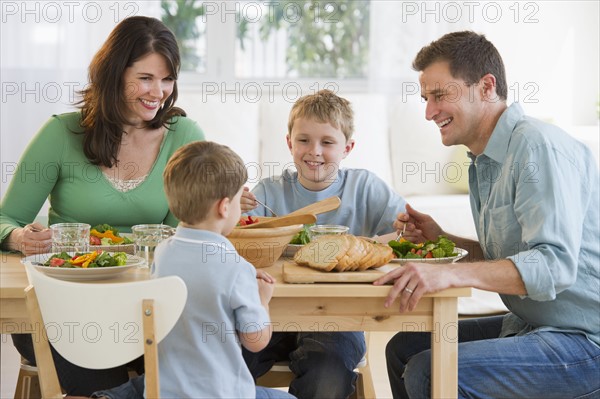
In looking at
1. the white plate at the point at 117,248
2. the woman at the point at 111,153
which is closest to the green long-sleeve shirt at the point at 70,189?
the woman at the point at 111,153

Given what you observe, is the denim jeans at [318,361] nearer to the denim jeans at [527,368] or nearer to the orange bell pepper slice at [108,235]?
the denim jeans at [527,368]

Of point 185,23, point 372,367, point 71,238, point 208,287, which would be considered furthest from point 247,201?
point 185,23

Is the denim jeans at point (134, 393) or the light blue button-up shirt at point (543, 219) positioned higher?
the light blue button-up shirt at point (543, 219)

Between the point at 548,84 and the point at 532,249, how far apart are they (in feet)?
11.8

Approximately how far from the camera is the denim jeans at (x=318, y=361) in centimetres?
219

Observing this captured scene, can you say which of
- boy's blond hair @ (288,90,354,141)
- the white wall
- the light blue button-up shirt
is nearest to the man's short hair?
the light blue button-up shirt

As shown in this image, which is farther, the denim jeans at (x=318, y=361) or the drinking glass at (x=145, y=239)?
the denim jeans at (x=318, y=361)

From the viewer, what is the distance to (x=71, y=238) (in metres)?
1.97

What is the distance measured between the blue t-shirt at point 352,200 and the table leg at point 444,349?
651 millimetres

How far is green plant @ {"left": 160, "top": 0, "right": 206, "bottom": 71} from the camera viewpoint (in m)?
5.15

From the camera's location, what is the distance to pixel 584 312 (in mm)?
2014

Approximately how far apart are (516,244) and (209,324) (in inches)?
32.3

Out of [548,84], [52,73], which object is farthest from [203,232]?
[548,84]

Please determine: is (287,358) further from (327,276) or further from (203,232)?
(203,232)
